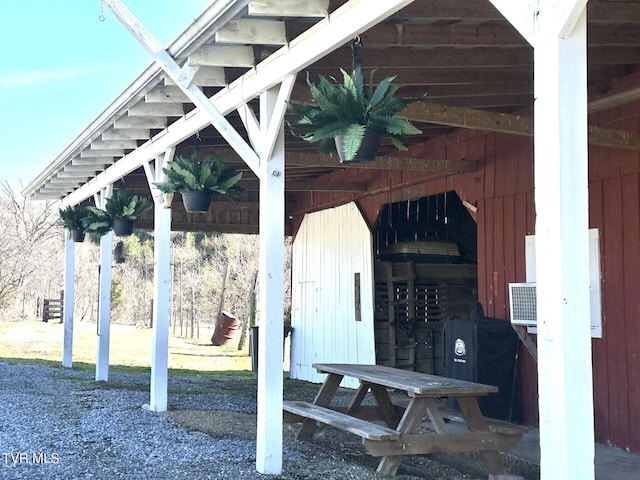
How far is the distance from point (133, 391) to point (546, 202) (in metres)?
6.71

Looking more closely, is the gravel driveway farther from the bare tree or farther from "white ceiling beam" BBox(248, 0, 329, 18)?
the bare tree

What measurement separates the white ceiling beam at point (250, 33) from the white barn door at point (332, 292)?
516 centimetres

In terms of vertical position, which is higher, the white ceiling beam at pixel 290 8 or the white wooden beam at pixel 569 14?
the white ceiling beam at pixel 290 8

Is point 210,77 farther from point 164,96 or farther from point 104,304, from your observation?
point 104,304

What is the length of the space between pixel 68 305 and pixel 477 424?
795 centimetres

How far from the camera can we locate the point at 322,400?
5.91m

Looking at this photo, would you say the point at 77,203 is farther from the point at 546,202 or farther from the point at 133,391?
the point at 546,202

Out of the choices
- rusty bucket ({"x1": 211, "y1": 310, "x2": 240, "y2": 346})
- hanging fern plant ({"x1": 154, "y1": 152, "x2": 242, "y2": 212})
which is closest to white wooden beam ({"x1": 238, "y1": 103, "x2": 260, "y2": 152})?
hanging fern plant ({"x1": 154, "y1": 152, "x2": 242, "y2": 212})

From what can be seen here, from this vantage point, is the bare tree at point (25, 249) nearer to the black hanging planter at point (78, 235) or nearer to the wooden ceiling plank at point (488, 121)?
the black hanging planter at point (78, 235)

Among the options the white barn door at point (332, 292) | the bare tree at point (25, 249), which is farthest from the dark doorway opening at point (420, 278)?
the bare tree at point (25, 249)

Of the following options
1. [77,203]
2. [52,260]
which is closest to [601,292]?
[77,203]

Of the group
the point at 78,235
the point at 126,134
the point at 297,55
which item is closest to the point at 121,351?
the point at 78,235

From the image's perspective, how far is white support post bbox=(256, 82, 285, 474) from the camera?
457 cm

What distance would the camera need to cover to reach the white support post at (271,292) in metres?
4.57
